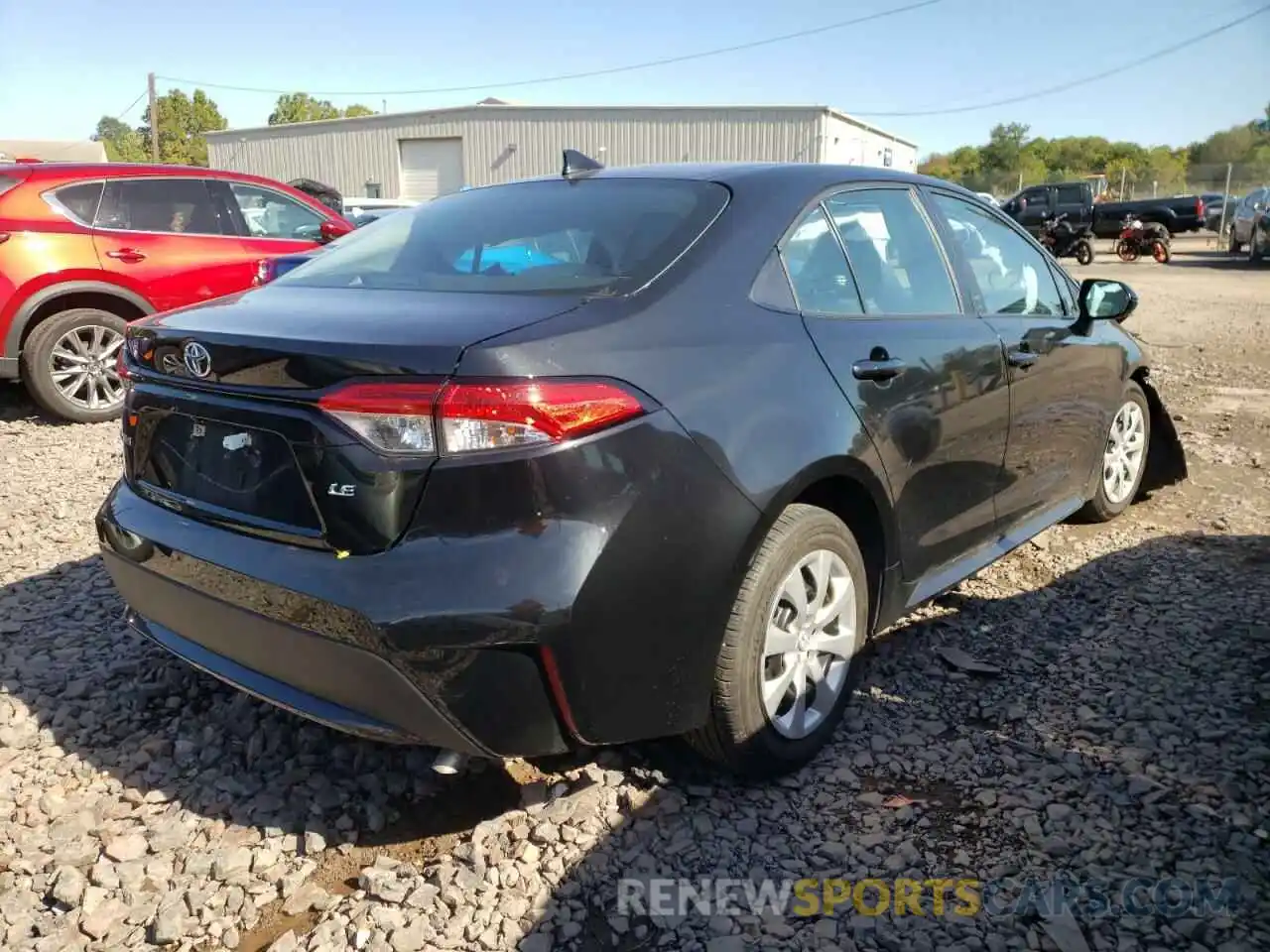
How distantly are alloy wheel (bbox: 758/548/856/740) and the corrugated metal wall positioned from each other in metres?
28.9

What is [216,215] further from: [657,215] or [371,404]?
[371,404]

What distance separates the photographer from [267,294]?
2.69 metres

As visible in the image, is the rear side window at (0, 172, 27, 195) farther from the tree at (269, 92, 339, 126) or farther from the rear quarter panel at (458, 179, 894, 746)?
the tree at (269, 92, 339, 126)

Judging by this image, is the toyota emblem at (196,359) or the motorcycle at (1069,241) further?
the motorcycle at (1069,241)

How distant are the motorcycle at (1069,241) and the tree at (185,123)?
2122 inches

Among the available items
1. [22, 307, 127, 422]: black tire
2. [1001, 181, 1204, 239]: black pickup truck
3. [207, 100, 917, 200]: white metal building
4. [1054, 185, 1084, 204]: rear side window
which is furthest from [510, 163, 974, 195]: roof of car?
[207, 100, 917, 200]: white metal building

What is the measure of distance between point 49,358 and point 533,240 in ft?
16.9

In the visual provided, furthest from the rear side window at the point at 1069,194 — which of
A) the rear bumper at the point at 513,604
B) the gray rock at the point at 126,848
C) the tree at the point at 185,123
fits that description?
the tree at the point at 185,123

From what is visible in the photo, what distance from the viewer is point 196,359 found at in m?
2.31

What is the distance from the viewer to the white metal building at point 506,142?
105 ft

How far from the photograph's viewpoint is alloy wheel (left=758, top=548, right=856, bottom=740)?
260 cm

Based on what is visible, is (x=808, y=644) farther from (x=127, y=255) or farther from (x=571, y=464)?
(x=127, y=255)

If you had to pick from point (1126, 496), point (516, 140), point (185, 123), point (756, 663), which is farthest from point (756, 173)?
point (185, 123)

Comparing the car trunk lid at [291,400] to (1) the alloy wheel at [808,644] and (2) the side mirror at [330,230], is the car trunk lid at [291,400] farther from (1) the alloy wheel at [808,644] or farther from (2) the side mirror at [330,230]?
(2) the side mirror at [330,230]
